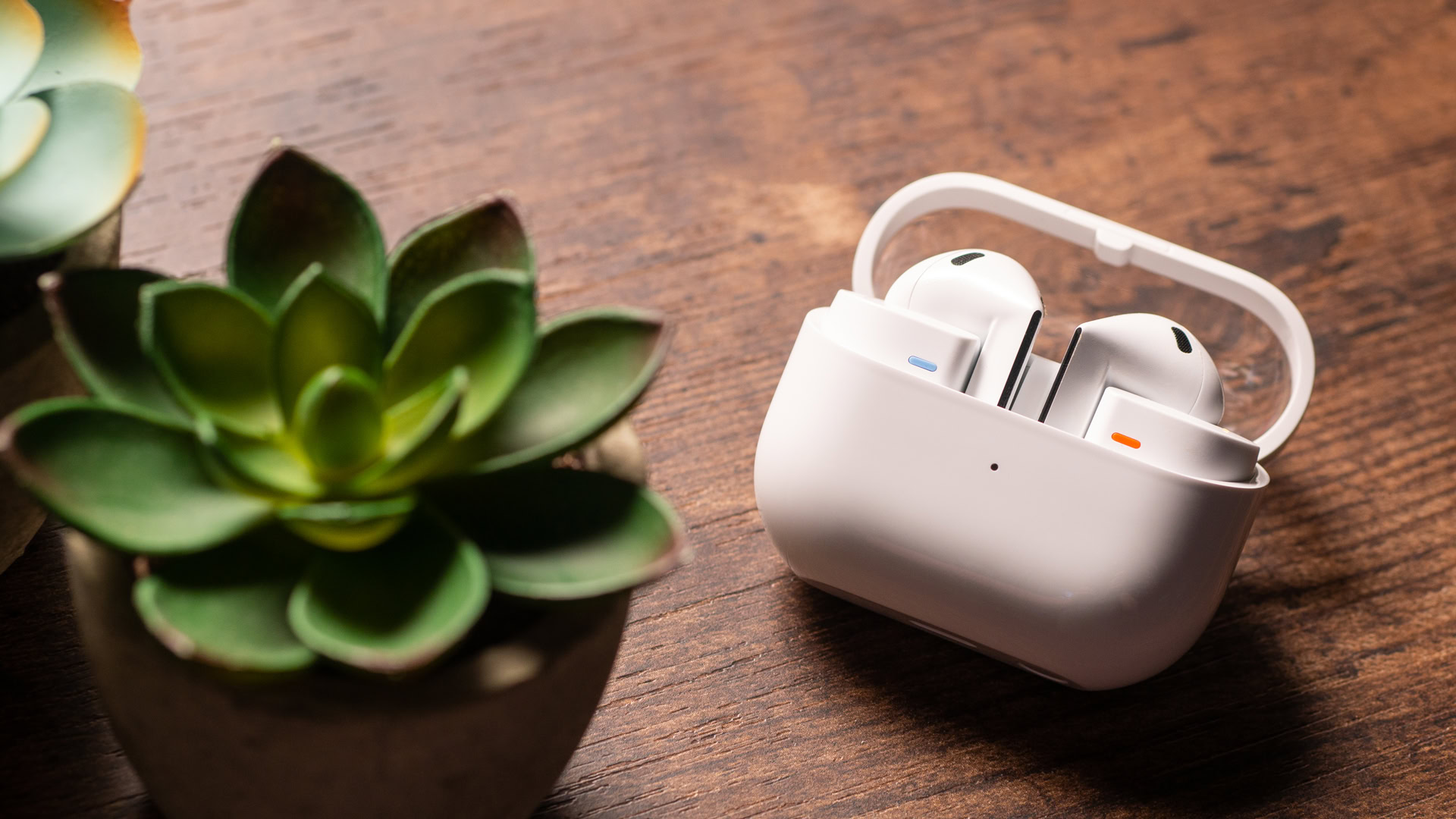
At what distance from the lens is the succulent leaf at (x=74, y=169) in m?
0.39

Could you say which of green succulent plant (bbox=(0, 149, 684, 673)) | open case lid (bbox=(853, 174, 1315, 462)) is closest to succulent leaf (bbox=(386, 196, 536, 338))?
green succulent plant (bbox=(0, 149, 684, 673))

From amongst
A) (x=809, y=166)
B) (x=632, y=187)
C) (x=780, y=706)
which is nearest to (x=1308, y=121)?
(x=809, y=166)

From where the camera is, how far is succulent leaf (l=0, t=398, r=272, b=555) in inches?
13.0

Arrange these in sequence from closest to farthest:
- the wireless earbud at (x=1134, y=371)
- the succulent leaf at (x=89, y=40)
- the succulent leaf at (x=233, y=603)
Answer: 1. the succulent leaf at (x=233, y=603)
2. the succulent leaf at (x=89, y=40)
3. the wireless earbud at (x=1134, y=371)

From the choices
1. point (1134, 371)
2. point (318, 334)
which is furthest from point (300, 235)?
point (1134, 371)

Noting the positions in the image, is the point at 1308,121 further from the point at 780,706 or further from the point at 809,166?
the point at 780,706

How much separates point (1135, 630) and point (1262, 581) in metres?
0.14

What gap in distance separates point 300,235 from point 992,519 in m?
0.29

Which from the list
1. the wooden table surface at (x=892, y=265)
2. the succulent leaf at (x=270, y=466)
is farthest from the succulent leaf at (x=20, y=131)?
the wooden table surface at (x=892, y=265)

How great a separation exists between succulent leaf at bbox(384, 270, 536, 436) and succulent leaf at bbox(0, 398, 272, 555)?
61 mm

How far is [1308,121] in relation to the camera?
2.68 feet

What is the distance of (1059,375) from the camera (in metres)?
0.56

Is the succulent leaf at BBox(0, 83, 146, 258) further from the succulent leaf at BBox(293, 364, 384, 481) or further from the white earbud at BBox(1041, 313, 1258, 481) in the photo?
the white earbud at BBox(1041, 313, 1258, 481)

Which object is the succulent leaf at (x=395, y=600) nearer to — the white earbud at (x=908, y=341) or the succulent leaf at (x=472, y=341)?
the succulent leaf at (x=472, y=341)
